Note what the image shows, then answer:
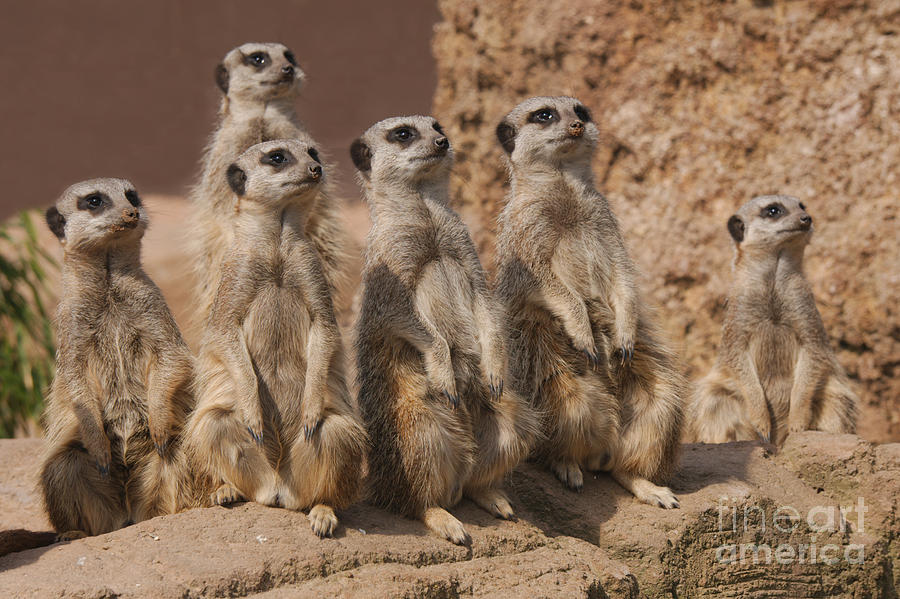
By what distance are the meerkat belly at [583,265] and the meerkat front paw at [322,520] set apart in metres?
1.35

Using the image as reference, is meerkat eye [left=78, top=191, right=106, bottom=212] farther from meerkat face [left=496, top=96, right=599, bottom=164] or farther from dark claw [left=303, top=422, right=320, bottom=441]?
meerkat face [left=496, top=96, right=599, bottom=164]

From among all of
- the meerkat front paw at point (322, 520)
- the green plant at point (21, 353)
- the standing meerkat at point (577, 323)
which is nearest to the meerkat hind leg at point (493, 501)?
the standing meerkat at point (577, 323)

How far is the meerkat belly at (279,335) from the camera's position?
358cm

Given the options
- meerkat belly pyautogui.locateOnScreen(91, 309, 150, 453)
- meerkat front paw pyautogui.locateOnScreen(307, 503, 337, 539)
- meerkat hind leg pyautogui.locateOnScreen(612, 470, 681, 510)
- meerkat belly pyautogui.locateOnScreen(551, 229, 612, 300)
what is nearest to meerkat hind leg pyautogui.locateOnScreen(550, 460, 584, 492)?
meerkat hind leg pyautogui.locateOnScreen(612, 470, 681, 510)

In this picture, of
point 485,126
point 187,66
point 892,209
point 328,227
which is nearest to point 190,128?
point 187,66

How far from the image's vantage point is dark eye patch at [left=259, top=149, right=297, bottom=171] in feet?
12.0

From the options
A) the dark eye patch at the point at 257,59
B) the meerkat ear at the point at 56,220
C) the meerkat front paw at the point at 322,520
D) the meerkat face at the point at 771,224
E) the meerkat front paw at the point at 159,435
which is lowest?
the meerkat front paw at the point at 322,520

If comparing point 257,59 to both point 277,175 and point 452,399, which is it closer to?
point 277,175

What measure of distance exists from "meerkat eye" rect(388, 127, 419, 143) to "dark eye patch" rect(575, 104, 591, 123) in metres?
0.81

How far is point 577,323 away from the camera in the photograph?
414cm

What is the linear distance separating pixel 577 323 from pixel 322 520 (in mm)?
1306

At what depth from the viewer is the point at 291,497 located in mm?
3559

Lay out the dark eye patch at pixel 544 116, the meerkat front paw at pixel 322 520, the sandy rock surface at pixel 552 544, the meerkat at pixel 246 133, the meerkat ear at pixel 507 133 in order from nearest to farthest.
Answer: the sandy rock surface at pixel 552 544 < the meerkat front paw at pixel 322 520 < the dark eye patch at pixel 544 116 < the meerkat ear at pixel 507 133 < the meerkat at pixel 246 133

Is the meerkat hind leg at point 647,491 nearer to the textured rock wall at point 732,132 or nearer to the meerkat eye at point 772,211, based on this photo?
the meerkat eye at point 772,211
